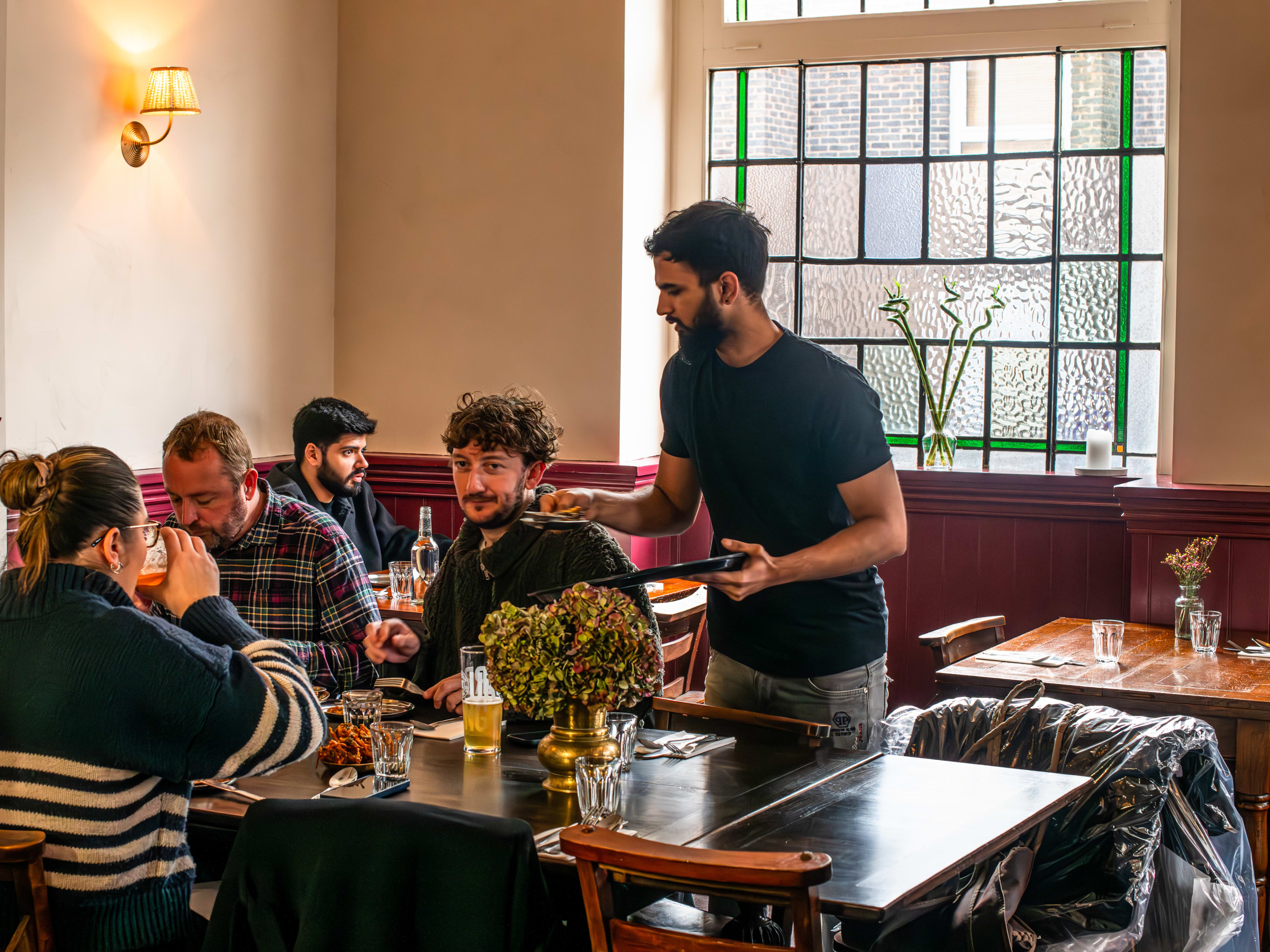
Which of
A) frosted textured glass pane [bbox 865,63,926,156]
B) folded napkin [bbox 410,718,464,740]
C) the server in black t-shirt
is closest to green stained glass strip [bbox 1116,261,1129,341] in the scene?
frosted textured glass pane [bbox 865,63,926,156]

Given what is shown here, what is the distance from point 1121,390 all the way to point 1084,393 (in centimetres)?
13

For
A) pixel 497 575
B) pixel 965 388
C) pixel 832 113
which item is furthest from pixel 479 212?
pixel 497 575

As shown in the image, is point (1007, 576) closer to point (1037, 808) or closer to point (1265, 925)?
point (1265, 925)

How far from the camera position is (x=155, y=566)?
305 centimetres

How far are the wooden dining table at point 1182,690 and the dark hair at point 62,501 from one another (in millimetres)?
2107

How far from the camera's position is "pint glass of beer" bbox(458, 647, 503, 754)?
2.19 m

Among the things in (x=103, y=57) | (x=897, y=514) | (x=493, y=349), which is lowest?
(x=897, y=514)

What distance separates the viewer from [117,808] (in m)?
1.77

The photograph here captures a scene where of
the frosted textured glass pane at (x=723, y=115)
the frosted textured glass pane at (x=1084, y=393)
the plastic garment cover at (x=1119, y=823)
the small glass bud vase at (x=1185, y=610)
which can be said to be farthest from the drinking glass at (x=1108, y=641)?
the frosted textured glass pane at (x=723, y=115)

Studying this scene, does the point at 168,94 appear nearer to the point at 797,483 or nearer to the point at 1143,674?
the point at 797,483

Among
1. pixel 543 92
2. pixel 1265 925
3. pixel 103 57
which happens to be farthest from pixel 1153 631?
pixel 103 57

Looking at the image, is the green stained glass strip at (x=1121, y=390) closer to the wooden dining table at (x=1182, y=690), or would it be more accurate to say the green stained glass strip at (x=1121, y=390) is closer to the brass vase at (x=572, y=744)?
the wooden dining table at (x=1182, y=690)

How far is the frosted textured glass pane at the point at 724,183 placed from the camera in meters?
5.07

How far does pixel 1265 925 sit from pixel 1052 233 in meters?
2.54
